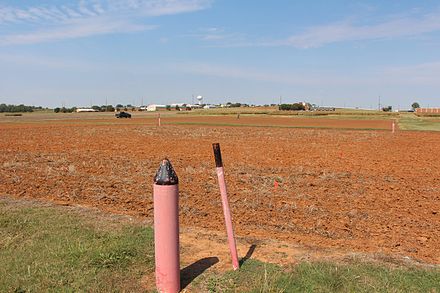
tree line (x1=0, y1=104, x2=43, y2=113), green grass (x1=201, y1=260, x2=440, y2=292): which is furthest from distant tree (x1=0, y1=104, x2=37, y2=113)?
green grass (x1=201, y1=260, x2=440, y2=292)

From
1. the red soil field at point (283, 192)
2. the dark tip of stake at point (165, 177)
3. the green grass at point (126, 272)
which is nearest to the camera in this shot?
the dark tip of stake at point (165, 177)

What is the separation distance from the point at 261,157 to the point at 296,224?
10227mm

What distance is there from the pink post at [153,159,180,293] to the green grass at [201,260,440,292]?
16.9 inches

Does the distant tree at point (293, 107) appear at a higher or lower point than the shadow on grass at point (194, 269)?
higher

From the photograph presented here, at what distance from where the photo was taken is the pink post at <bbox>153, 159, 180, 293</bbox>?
412 centimetres

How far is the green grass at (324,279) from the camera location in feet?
13.8

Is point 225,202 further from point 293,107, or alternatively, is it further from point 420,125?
point 293,107

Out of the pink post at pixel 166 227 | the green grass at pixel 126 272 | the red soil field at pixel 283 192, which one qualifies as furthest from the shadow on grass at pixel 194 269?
the red soil field at pixel 283 192

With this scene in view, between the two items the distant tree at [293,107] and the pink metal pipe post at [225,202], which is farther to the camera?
the distant tree at [293,107]

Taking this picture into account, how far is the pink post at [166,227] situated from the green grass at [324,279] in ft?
1.41

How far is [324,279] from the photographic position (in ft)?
14.3

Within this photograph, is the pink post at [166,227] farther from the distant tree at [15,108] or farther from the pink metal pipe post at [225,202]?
the distant tree at [15,108]

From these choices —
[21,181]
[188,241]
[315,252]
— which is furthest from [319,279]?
[21,181]

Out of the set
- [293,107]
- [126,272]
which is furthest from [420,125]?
[293,107]
